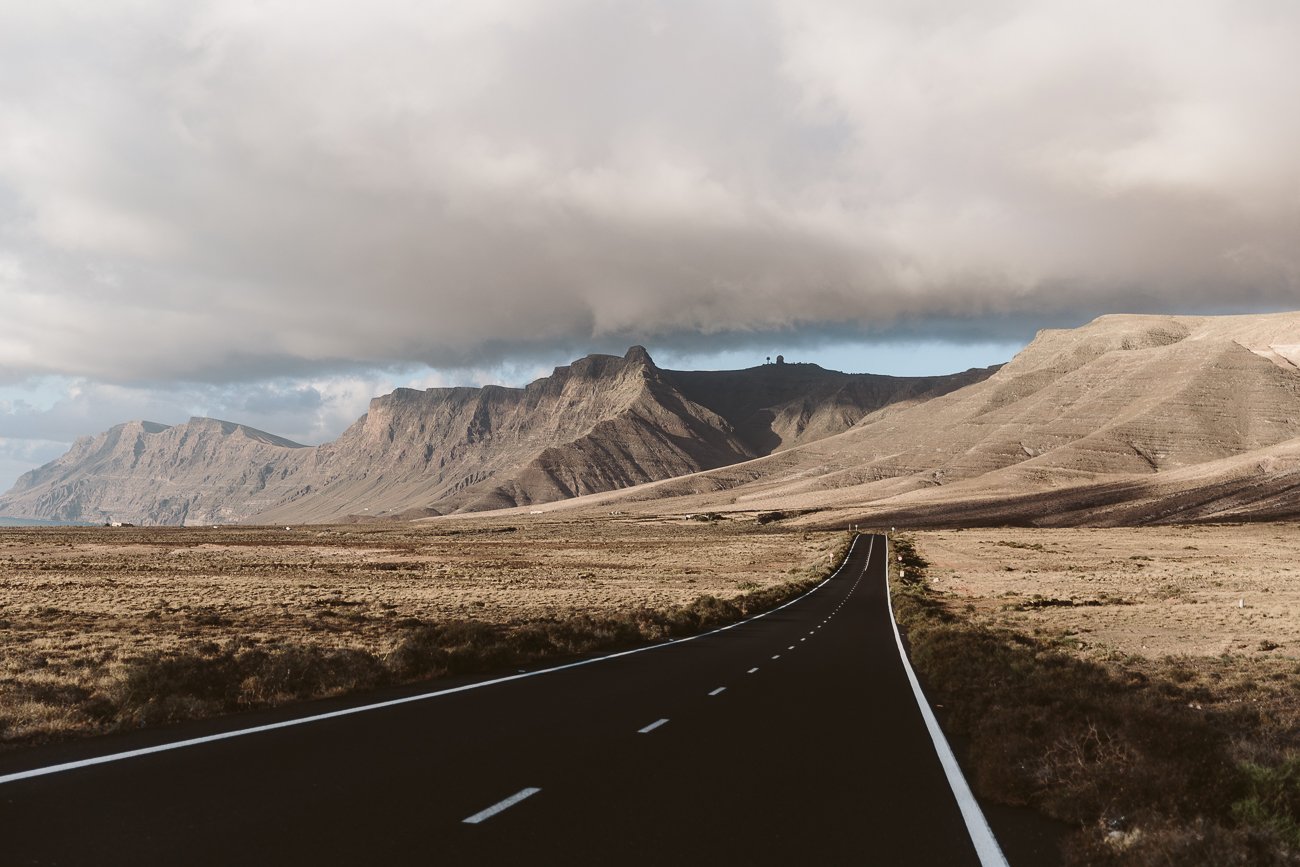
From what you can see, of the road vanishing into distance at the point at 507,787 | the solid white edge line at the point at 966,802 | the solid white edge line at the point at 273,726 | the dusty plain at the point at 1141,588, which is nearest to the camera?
the road vanishing into distance at the point at 507,787

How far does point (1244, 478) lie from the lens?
16725cm

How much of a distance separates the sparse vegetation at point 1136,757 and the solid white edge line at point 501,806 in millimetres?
4554

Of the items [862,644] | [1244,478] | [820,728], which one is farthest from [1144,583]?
[1244,478]

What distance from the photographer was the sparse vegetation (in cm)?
667

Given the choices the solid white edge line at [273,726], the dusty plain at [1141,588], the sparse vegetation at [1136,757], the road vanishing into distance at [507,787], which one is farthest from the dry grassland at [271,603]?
the dusty plain at [1141,588]

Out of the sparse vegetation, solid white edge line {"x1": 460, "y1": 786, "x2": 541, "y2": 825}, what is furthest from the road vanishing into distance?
the sparse vegetation

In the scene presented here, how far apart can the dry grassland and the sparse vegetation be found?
10.6m

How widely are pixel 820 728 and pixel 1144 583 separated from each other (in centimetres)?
5227

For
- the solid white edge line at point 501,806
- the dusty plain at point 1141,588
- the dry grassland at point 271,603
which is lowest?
A: the dusty plain at point 1141,588

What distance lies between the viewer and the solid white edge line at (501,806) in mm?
7332

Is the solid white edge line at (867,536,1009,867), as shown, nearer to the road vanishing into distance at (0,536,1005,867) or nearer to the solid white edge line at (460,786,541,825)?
the road vanishing into distance at (0,536,1005,867)

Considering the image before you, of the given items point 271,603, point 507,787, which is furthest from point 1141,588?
point 507,787

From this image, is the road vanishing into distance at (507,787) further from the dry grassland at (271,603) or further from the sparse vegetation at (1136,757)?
the dry grassland at (271,603)

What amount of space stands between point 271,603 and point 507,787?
38.2m
